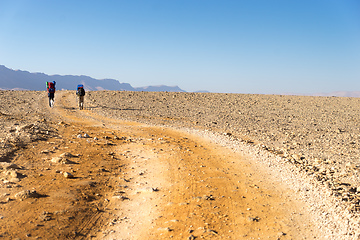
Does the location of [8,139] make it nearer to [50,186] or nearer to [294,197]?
[50,186]

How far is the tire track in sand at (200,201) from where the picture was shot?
6902mm

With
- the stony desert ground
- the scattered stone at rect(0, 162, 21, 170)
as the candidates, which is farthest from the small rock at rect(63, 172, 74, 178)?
the scattered stone at rect(0, 162, 21, 170)

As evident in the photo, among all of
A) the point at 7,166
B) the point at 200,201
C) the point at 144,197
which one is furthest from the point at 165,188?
the point at 7,166

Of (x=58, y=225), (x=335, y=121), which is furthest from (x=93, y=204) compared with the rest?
(x=335, y=121)

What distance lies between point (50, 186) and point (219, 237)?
5.25 meters

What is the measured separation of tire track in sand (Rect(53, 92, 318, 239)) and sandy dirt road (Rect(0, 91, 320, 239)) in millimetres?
26

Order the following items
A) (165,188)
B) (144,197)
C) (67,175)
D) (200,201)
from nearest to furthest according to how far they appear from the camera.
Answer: (200,201)
(144,197)
(165,188)
(67,175)

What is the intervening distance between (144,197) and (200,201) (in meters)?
1.67

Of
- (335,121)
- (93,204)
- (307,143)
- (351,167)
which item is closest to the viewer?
(93,204)

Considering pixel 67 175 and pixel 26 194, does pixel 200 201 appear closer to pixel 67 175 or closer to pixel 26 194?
pixel 67 175

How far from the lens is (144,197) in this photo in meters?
8.59

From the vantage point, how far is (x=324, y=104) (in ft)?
157

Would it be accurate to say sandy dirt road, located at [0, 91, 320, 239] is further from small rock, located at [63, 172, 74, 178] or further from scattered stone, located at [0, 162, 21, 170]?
scattered stone, located at [0, 162, 21, 170]

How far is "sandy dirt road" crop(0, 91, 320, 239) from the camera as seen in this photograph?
6.79 meters
